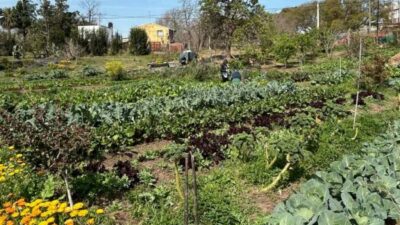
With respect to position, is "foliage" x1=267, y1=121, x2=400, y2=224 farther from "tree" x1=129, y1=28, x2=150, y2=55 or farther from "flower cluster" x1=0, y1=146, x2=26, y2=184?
"tree" x1=129, y1=28, x2=150, y2=55

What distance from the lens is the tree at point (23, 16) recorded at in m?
53.2

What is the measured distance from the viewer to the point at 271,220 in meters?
3.92

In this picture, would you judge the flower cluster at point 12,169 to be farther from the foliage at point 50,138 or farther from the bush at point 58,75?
the bush at point 58,75

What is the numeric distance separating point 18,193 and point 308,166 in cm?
359

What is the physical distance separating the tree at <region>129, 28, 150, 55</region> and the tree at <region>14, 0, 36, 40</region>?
14535 millimetres

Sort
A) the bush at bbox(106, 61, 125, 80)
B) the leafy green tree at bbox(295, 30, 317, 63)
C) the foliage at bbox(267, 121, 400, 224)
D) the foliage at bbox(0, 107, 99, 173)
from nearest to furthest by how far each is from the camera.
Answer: the foliage at bbox(267, 121, 400, 224) < the foliage at bbox(0, 107, 99, 173) < the bush at bbox(106, 61, 125, 80) < the leafy green tree at bbox(295, 30, 317, 63)

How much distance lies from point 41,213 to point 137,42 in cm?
4230

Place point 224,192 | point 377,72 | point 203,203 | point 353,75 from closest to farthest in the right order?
1. point 203,203
2. point 224,192
3. point 377,72
4. point 353,75

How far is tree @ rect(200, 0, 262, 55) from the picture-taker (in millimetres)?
32656

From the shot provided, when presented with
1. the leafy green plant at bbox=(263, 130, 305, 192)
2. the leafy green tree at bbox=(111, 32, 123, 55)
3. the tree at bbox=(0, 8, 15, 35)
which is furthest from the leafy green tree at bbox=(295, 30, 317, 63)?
the tree at bbox=(0, 8, 15, 35)

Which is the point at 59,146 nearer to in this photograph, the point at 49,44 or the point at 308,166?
the point at 308,166

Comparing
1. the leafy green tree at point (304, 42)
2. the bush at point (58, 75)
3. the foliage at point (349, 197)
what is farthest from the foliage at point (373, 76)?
the bush at point (58, 75)

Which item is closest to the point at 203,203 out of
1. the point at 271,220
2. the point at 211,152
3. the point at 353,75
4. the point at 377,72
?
the point at 271,220

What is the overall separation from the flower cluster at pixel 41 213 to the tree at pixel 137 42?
41355mm
